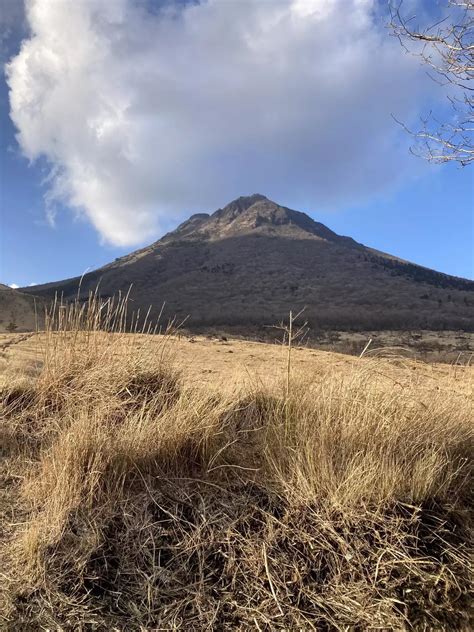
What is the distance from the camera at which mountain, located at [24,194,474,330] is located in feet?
155

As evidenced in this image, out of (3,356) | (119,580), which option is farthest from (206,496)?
(3,356)

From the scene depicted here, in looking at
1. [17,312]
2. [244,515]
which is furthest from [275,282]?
[244,515]

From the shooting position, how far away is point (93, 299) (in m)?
4.43

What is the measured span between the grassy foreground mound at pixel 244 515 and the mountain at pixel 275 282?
3231cm

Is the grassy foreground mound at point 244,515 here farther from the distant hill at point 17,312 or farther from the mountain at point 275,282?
the mountain at point 275,282

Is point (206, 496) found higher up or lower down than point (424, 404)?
lower down

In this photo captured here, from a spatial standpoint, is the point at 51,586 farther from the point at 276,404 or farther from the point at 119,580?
the point at 276,404

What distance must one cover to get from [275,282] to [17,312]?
219 feet

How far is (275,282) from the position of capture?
257 feet

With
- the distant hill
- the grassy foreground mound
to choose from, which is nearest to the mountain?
the distant hill

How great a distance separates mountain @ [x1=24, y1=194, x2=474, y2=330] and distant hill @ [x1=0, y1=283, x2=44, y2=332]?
23.0 meters

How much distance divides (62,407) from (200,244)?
106791 mm

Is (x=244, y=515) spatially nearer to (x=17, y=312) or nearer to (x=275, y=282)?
(x=17, y=312)

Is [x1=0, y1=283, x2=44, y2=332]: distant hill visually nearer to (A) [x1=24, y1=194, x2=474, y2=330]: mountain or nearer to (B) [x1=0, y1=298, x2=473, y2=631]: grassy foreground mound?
(B) [x1=0, y1=298, x2=473, y2=631]: grassy foreground mound
